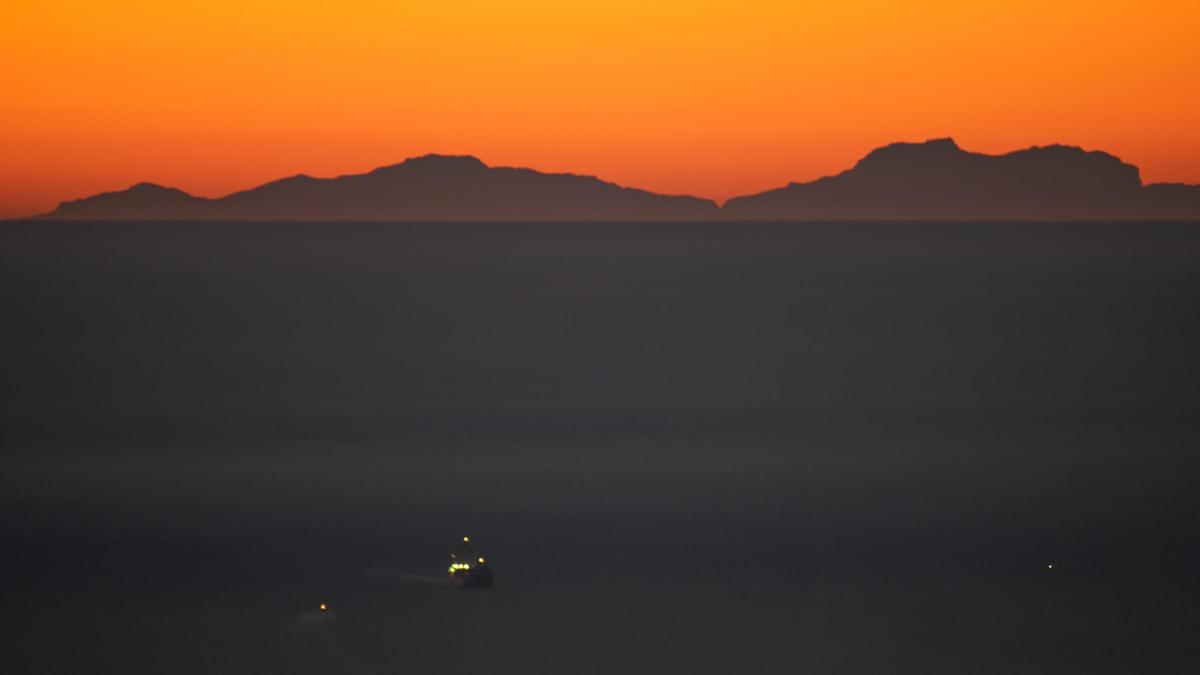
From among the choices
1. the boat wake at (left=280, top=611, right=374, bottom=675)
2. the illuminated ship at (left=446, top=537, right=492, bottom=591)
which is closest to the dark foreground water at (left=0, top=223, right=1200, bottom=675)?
the boat wake at (left=280, top=611, right=374, bottom=675)

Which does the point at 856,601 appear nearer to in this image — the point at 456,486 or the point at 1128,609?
the point at 1128,609

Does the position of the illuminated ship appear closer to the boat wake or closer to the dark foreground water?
the dark foreground water

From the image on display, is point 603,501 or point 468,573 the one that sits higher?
point 468,573

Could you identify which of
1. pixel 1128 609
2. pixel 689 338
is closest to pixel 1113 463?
pixel 1128 609

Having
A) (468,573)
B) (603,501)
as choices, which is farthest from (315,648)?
(603,501)

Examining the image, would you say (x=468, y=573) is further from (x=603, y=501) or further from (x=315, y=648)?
(x=603, y=501)

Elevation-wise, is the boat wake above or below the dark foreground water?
below

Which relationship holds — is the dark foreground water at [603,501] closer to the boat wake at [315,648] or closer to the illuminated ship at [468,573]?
the boat wake at [315,648]

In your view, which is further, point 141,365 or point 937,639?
point 141,365

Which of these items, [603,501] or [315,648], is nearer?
[315,648]
